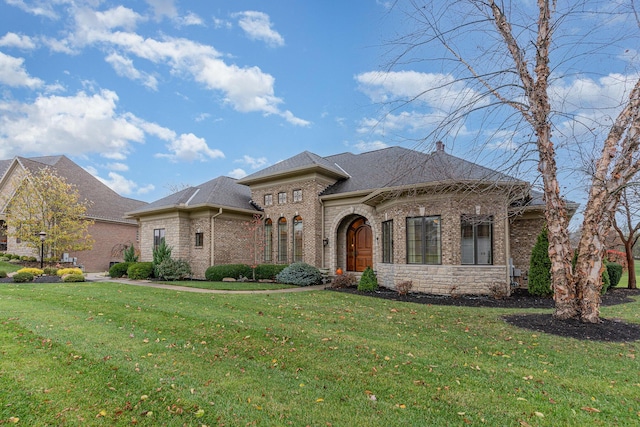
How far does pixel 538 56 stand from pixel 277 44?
8.36m

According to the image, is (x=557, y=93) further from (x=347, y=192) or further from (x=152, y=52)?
(x=152, y=52)

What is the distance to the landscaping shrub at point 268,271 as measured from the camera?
15.5 meters

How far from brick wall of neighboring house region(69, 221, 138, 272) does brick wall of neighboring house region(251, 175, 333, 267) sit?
14.7 metres

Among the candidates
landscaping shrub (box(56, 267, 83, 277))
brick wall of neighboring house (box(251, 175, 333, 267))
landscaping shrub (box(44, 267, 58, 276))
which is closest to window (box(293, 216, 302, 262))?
brick wall of neighboring house (box(251, 175, 333, 267))

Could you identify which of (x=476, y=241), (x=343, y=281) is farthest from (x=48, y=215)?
(x=476, y=241)

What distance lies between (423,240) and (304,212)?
6.21 m

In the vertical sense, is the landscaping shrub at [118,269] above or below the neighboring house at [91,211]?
below

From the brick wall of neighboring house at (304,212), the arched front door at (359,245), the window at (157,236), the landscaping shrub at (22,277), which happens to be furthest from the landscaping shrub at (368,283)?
the landscaping shrub at (22,277)

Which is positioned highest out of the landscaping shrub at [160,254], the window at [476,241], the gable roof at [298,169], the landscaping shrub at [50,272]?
the gable roof at [298,169]

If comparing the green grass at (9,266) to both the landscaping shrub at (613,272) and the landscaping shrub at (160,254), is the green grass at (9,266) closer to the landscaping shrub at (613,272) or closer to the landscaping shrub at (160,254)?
the landscaping shrub at (160,254)

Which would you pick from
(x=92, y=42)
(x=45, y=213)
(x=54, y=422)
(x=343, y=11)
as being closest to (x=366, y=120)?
(x=343, y=11)

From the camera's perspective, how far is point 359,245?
50.8 feet

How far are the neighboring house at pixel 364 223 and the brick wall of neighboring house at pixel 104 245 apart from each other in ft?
21.9

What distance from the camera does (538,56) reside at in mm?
6438
